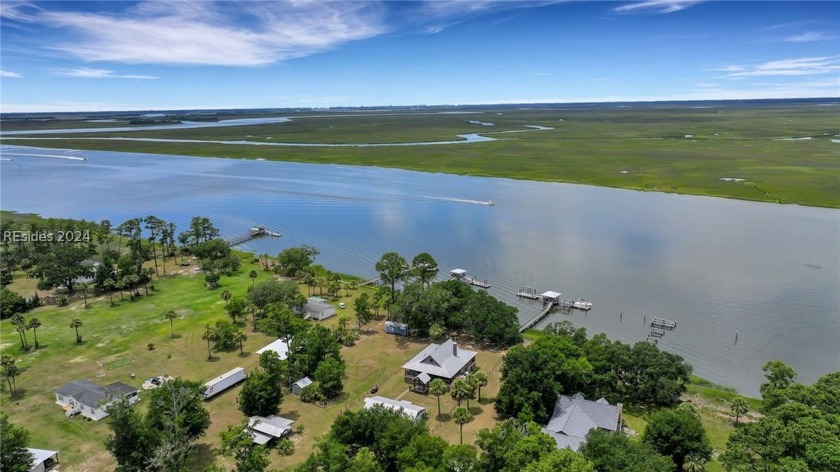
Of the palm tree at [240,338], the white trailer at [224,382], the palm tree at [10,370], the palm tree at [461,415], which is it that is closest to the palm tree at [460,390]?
the palm tree at [461,415]

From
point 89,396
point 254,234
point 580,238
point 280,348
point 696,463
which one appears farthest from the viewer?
point 254,234

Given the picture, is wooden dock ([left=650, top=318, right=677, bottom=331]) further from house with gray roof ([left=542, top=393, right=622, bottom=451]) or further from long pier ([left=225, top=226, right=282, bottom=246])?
long pier ([left=225, top=226, right=282, bottom=246])

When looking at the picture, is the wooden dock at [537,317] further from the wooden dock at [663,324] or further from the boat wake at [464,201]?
the boat wake at [464,201]

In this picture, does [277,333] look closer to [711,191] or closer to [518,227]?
[518,227]

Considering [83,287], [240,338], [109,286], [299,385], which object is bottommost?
[299,385]

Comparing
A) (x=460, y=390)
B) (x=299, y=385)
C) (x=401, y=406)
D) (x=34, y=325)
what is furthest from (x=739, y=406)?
(x=34, y=325)

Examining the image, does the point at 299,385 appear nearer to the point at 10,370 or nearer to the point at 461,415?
the point at 461,415

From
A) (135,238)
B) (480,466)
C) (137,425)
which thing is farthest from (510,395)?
(135,238)

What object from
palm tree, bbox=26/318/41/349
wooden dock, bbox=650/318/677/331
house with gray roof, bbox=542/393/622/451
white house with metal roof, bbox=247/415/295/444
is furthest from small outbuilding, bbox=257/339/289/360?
wooden dock, bbox=650/318/677/331
